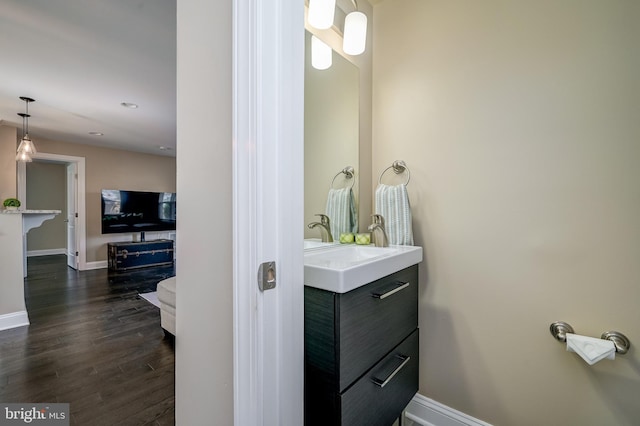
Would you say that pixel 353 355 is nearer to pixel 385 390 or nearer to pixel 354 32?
pixel 385 390

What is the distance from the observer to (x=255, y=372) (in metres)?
0.63

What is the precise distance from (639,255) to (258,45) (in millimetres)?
1460

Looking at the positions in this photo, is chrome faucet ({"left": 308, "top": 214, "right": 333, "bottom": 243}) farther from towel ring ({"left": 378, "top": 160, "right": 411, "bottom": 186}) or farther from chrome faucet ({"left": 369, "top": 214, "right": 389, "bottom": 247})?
towel ring ({"left": 378, "top": 160, "right": 411, "bottom": 186})

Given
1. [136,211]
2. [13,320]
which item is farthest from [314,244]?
[136,211]

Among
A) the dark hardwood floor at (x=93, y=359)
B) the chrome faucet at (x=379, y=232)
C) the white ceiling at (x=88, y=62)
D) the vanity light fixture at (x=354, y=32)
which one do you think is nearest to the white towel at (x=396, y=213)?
the chrome faucet at (x=379, y=232)

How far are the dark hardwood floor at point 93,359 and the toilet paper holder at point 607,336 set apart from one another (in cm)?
194

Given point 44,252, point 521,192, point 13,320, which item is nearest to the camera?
point 521,192

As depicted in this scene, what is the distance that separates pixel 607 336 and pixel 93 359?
302cm

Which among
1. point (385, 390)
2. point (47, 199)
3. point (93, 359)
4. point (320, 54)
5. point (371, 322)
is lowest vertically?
point (93, 359)

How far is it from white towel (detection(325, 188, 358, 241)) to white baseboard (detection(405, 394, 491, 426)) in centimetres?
99

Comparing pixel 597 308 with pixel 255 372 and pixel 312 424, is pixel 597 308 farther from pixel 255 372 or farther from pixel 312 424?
pixel 255 372

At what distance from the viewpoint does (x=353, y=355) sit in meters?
0.89

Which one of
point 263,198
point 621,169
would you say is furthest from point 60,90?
point 621,169

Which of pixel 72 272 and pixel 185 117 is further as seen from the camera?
pixel 72 272
